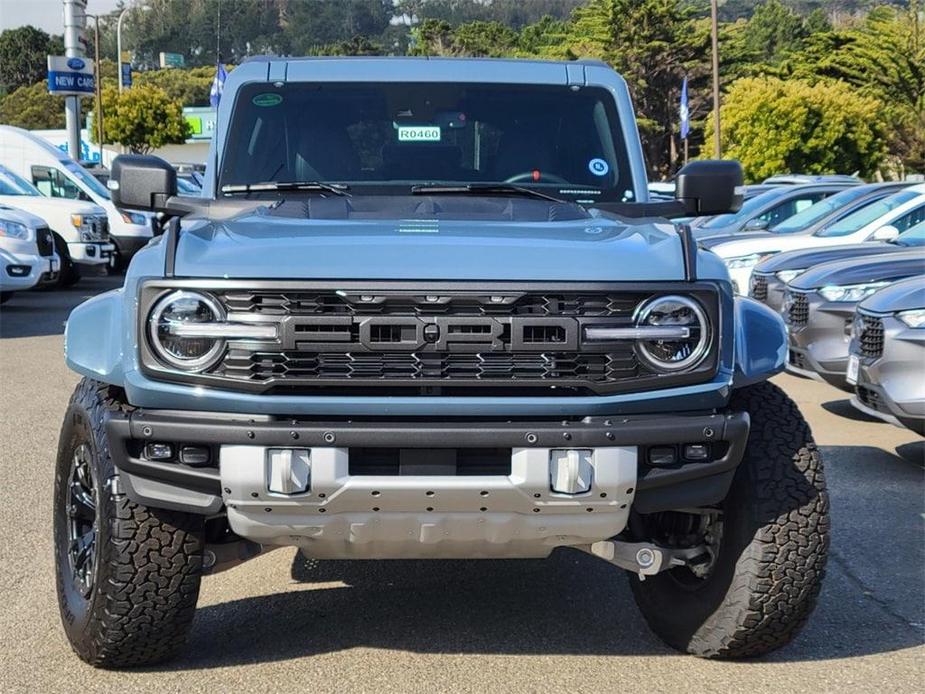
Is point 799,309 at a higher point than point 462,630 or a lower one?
higher

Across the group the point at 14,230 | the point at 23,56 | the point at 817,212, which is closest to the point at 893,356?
the point at 817,212

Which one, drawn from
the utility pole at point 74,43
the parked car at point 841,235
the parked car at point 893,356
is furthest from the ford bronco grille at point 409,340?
the utility pole at point 74,43

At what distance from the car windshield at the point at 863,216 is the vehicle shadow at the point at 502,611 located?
8546 mm

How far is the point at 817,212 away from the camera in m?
16.0

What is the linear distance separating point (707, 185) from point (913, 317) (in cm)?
318

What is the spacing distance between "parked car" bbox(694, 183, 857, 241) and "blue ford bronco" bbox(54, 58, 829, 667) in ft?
44.8

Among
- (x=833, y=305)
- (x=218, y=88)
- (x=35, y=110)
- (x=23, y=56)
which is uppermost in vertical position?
(x=23, y=56)

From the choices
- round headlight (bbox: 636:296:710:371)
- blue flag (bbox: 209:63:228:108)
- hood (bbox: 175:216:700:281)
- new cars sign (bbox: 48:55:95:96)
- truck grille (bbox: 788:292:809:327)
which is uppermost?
new cars sign (bbox: 48:55:95:96)

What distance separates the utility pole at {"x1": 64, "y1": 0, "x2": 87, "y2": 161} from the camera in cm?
3659

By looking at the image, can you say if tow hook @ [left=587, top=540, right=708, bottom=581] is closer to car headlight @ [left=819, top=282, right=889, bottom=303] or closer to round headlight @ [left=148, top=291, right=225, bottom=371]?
round headlight @ [left=148, top=291, right=225, bottom=371]

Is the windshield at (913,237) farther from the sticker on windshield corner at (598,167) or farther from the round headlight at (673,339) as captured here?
the round headlight at (673,339)

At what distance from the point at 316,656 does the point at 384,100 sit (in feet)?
7.45

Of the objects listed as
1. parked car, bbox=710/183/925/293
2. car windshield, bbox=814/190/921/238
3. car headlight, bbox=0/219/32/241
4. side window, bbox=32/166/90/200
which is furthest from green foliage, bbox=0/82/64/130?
car windshield, bbox=814/190/921/238

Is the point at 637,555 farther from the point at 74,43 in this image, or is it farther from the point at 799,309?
the point at 74,43
